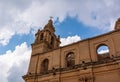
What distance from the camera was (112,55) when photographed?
59.8 feet

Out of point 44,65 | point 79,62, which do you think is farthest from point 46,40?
point 79,62

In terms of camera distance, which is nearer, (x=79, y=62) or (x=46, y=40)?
(x=79, y=62)

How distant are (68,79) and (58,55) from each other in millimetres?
3995

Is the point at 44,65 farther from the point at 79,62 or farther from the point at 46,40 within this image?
the point at 79,62

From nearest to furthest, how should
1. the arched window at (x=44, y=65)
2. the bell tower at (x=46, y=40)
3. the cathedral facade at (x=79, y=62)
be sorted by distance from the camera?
the cathedral facade at (x=79, y=62)
the arched window at (x=44, y=65)
the bell tower at (x=46, y=40)

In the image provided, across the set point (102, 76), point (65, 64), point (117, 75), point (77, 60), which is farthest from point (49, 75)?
point (117, 75)

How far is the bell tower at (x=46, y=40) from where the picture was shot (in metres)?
25.9

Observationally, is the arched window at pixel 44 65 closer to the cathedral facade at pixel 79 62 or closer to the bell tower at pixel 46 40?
the cathedral facade at pixel 79 62

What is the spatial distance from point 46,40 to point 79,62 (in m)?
8.31

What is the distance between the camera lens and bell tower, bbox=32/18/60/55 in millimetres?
25922

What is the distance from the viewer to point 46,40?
26719mm

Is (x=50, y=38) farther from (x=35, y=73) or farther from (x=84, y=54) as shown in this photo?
(x=84, y=54)

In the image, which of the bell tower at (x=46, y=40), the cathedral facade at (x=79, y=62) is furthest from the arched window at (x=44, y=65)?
the bell tower at (x=46, y=40)

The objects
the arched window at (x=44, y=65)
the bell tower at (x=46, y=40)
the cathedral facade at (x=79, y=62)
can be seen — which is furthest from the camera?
the bell tower at (x=46, y=40)
